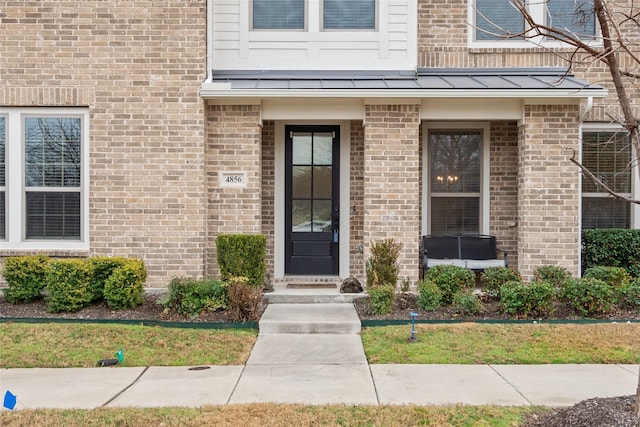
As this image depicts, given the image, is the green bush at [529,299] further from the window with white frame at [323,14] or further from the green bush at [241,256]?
the window with white frame at [323,14]

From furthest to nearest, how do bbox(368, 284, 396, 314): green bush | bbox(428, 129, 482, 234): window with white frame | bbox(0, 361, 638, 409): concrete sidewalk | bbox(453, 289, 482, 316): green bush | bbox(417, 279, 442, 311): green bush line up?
bbox(428, 129, 482, 234): window with white frame → bbox(417, 279, 442, 311): green bush → bbox(368, 284, 396, 314): green bush → bbox(453, 289, 482, 316): green bush → bbox(0, 361, 638, 409): concrete sidewalk

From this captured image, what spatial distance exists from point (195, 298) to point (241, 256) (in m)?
0.97

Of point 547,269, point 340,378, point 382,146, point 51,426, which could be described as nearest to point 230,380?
point 340,378

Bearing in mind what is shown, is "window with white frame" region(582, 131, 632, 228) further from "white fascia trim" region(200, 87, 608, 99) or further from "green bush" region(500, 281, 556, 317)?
"green bush" region(500, 281, 556, 317)

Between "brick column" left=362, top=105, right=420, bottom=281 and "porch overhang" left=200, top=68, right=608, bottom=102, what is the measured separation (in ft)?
1.15

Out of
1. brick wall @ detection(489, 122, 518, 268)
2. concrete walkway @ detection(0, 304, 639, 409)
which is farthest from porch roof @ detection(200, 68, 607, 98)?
concrete walkway @ detection(0, 304, 639, 409)

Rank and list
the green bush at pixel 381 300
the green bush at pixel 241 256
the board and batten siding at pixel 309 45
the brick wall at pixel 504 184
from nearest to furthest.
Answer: the green bush at pixel 381 300, the green bush at pixel 241 256, the board and batten siding at pixel 309 45, the brick wall at pixel 504 184

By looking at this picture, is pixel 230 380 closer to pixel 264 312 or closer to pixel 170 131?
pixel 264 312

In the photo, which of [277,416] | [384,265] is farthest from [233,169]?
[277,416]

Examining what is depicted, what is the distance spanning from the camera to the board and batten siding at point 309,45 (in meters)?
8.50

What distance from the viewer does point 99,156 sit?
788 centimetres

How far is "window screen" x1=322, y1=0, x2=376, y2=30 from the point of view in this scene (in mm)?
8594

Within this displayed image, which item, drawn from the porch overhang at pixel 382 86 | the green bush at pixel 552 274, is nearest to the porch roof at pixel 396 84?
the porch overhang at pixel 382 86

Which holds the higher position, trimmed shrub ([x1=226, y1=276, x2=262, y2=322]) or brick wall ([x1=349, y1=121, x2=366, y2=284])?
brick wall ([x1=349, y1=121, x2=366, y2=284])
